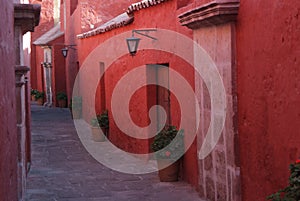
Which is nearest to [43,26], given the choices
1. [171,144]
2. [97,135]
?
[97,135]

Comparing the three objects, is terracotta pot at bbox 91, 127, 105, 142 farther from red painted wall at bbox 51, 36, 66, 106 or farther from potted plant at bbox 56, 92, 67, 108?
red painted wall at bbox 51, 36, 66, 106

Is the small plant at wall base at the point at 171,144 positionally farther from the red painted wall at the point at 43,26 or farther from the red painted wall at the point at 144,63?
the red painted wall at the point at 43,26

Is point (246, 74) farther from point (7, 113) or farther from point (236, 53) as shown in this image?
point (7, 113)

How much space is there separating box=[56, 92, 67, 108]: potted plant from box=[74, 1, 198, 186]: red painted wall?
1120 cm

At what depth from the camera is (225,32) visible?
710cm

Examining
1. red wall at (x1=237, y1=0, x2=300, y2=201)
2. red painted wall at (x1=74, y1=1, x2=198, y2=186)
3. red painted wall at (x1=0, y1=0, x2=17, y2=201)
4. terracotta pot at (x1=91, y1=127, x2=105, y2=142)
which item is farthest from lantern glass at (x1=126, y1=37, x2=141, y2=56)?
terracotta pot at (x1=91, y1=127, x2=105, y2=142)

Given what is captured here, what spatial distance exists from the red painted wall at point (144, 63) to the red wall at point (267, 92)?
232 cm

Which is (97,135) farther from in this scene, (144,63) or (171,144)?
(171,144)

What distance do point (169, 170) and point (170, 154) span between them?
278 millimetres

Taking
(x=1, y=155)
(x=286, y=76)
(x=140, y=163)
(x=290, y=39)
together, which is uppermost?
(x=290, y=39)

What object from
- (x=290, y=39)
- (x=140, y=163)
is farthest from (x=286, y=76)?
(x=140, y=163)

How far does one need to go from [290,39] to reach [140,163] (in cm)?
666

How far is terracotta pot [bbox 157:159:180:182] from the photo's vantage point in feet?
31.0

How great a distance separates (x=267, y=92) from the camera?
593 centimetres
